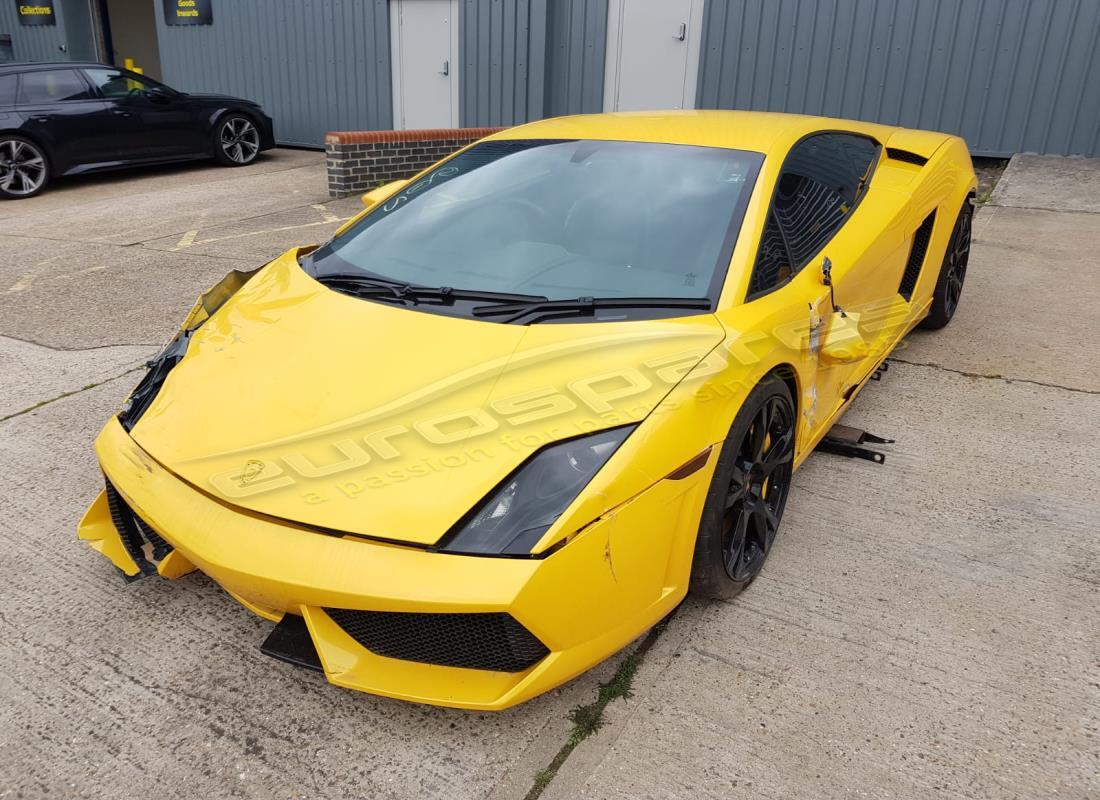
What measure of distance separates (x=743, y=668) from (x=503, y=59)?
9838mm

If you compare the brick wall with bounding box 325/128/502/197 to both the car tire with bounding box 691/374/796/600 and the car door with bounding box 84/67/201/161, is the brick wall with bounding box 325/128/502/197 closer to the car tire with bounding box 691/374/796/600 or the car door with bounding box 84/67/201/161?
the car door with bounding box 84/67/201/161

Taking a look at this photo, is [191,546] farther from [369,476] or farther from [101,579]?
[101,579]

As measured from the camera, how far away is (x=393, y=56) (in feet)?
38.4

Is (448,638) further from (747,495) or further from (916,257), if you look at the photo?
(916,257)

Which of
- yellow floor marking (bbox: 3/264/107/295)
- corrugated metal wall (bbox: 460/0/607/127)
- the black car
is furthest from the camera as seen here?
corrugated metal wall (bbox: 460/0/607/127)

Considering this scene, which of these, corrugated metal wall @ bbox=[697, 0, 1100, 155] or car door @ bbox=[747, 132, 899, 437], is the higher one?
corrugated metal wall @ bbox=[697, 0, 1100, 155]

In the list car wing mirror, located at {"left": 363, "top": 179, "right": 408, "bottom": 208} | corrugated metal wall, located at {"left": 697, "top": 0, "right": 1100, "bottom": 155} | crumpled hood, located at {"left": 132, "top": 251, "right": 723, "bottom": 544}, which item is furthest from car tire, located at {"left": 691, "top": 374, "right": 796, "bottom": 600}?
corrugated metal wall, located at {"left": 697, "top": 0, "right": 1100, "bottom": 155}

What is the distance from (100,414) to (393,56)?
9247 millimetres

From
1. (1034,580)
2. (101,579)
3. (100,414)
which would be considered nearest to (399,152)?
(100,414)

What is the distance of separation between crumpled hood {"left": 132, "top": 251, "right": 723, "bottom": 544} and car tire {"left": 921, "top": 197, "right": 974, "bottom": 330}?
2.82 meters

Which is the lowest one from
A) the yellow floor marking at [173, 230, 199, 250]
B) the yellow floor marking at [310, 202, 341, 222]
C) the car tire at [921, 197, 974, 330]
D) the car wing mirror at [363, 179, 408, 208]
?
the yellow floor marking at [173, 230, 199, 250]

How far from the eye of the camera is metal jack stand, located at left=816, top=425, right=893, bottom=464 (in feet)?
11.3

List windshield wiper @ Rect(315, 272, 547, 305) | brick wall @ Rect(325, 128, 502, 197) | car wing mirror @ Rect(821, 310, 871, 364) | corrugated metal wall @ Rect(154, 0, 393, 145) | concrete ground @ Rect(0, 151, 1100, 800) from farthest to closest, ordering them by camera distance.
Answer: corrugated metal wall @ Rect(154, 0, 393, 145) → brick wall @ Rect(325, 128, 502, 197) → car wing mirror @ Rect(821, 310, 871, 364) → windshield wiper @ Rect(315, 272, 547, 305) → concrete ground @ Rect(0, 151, 1100, 800)

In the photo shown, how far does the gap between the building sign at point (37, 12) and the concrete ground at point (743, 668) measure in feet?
53.4
